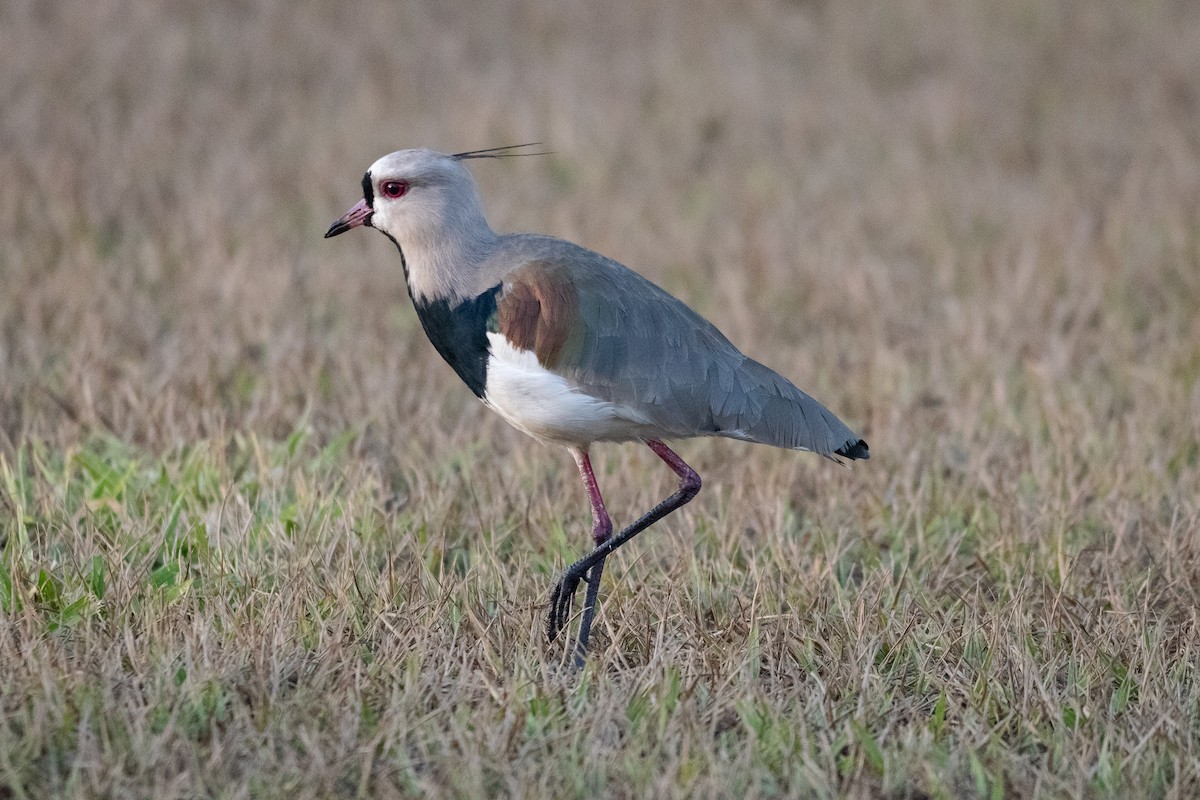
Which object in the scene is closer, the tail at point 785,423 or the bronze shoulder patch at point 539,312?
the bronze shoulder patch at point 539,312

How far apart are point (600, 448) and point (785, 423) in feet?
5.30

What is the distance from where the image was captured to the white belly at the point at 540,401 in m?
3.67

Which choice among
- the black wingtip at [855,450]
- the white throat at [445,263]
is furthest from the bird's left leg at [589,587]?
the black wingtip at [855,450]

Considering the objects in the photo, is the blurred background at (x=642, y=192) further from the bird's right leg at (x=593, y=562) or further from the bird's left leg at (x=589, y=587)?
the bird's right leg at (x=593, y=562)

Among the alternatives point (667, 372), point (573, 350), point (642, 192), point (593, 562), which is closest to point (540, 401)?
point (573, 350)

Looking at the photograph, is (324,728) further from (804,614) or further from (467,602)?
(804,614)

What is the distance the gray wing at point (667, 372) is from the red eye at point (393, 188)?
40 centimetres

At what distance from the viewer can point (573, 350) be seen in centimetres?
374

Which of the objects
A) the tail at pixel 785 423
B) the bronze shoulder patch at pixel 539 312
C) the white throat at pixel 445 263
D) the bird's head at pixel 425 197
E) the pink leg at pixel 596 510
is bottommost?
the pink leg at pixel 596 510

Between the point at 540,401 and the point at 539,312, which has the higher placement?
the point at 539,312

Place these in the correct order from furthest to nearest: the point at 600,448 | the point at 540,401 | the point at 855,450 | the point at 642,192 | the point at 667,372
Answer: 1. the point at 642,192
2. the point at 600,448
3. the point at 855,450
4. the point at 667,372
5. the point at 540,401

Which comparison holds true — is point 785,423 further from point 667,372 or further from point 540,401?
point 540,401

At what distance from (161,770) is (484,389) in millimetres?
1256

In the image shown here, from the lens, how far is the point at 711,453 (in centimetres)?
529
